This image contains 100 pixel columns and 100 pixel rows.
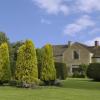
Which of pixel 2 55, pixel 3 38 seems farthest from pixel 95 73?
pixel 2 55

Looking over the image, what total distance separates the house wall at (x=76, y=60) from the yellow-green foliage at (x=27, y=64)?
48.1 meters

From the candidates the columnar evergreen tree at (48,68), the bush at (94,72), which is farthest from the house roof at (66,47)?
the columnar evergreen tree at (48,68)

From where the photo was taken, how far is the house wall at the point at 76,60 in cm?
7950

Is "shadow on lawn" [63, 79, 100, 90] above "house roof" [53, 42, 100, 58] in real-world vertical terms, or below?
below

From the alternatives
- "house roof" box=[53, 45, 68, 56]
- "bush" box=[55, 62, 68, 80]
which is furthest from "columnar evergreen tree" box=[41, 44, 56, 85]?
"house roof" box=[53, 45, 68, 56]

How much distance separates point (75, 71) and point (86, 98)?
A: 5643 cm

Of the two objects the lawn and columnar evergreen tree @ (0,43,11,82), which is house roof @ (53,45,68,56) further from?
the lawn

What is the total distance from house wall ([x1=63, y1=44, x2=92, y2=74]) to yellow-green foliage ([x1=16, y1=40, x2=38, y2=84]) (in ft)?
158

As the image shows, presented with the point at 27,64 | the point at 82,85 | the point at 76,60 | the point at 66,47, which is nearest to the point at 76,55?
the point at 76,60

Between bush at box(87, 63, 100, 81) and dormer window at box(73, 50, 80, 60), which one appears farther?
dormer window at box(73, 50, 80, 60)

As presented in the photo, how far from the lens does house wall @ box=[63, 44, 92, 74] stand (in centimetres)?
7950

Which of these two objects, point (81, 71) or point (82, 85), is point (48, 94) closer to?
point (82, 85)

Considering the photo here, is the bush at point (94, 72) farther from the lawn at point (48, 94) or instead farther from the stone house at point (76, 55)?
the stone house at point (76, 55)

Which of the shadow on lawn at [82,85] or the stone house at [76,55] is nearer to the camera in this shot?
the shadow on lawn at [82,85]
